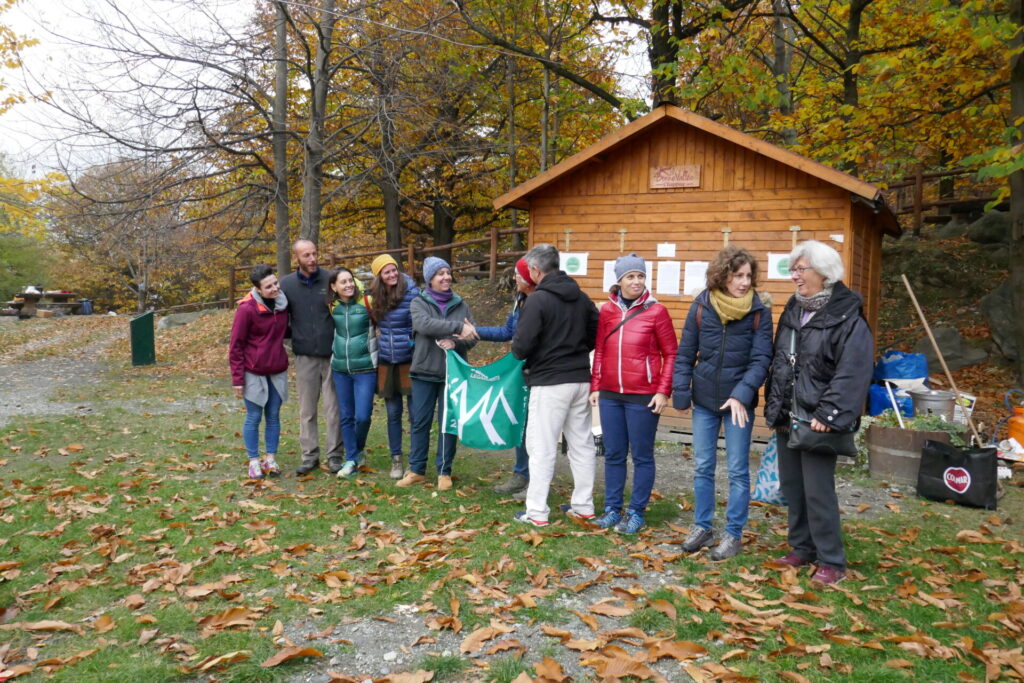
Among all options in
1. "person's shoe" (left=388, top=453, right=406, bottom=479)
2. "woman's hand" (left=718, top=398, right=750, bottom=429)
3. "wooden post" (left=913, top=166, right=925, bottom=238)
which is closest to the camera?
"woman's hand" (left=718, top=398, right=750, bottom=429)

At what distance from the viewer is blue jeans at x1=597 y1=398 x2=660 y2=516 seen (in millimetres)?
4711

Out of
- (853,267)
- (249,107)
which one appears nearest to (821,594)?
(853,267)

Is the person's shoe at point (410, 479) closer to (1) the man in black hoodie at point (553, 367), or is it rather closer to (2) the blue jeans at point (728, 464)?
(1) the man in black hoodie at point (553, 367)

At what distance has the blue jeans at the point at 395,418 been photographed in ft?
19.9

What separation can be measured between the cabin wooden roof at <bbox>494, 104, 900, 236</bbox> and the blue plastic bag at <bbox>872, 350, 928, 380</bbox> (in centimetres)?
188

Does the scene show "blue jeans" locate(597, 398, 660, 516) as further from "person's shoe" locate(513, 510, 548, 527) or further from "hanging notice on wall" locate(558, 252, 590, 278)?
"hanging notice on wall" locate(558, 252, 590, 278)

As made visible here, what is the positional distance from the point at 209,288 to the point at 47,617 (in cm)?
3216

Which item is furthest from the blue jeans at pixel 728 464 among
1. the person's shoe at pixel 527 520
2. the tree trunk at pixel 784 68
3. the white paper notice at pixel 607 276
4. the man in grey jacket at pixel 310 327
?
the tree trunk at pixel 784 68

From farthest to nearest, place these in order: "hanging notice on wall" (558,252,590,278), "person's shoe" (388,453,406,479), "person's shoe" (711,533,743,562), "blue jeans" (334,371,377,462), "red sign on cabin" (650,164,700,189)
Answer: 1. "hanging notice on wall" (558,252,590,278)
2. "red sign on cabin" (650,164,700,189)
3. "person's shoe" (388,453,406,479)
4. "blue jeans" (334,371,377,462)
5. "person's shoe" (711,533,743,562)

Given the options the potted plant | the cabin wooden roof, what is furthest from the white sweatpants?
the cabin wooden roof

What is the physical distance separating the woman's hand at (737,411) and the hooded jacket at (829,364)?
6.3 inches

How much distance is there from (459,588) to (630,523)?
152cm

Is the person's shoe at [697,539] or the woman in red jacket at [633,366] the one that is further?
the woman in red jacket at [633,366]

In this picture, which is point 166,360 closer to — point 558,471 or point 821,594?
point 558,471
